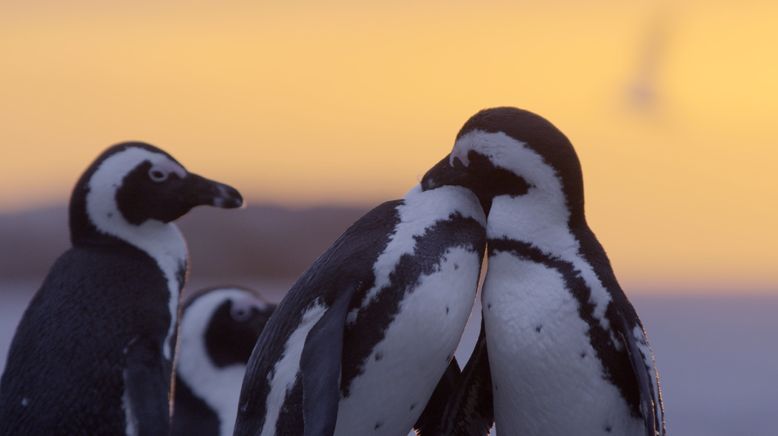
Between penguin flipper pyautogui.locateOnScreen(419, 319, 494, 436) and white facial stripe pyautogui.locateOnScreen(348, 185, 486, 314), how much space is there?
0.37 meters

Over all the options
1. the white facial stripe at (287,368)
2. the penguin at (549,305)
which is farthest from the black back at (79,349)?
the penguin at (549,305)

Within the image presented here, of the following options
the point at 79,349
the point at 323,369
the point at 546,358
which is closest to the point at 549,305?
the point at 546,358

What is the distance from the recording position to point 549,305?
133 inches

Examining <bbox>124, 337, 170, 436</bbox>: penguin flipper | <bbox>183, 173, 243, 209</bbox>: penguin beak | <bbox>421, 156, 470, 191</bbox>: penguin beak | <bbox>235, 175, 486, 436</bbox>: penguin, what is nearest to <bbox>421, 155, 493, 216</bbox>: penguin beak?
<bbox>421, 156, 470, 191</bbox>: penguin beak

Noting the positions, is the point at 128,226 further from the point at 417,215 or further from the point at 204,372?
the point at 417,215

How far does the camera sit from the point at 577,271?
11.2ft

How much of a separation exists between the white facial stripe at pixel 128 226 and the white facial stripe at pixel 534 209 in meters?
1.47

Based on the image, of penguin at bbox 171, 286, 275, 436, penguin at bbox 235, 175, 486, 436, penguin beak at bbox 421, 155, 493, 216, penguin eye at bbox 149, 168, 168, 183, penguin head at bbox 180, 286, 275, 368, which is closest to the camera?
penguin at bbox 235, 175, 486, 436

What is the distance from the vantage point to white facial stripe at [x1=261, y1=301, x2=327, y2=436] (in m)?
3.38

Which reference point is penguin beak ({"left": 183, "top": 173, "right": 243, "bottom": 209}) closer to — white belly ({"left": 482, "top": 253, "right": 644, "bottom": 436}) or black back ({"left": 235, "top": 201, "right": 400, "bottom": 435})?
black back ({"left": 235, "top": 201, "right": 400, "bottom": 435})

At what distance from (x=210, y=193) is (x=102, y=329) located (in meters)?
0.76

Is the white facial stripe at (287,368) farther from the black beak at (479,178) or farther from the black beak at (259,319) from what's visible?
the black beak at (259,319)

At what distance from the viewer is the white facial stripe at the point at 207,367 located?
17.2 feet

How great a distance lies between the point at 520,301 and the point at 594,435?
41cm
